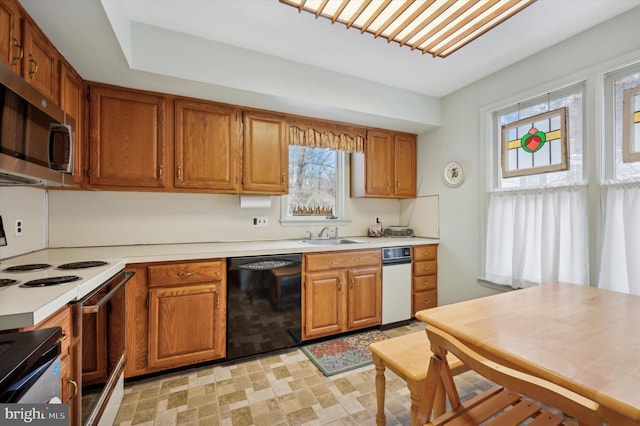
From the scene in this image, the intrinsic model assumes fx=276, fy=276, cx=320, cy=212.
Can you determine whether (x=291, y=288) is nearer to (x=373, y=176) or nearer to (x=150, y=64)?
(x=373, y=176)

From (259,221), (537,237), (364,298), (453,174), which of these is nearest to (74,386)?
(259,221)

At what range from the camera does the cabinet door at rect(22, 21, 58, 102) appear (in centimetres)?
144

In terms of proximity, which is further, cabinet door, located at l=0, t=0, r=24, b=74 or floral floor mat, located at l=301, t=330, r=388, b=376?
floral floor mat, located at l=301, t=330, r=388, b=376

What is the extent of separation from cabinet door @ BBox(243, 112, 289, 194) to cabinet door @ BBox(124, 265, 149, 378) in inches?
44.2

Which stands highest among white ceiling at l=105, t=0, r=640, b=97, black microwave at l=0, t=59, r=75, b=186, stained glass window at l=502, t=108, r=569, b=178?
white ceiling at l=105, t=0, r=640, b=97

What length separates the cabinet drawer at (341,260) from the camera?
2.57 metres

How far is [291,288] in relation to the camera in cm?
245

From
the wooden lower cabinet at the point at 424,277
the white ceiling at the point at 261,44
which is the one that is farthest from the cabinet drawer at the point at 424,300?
the white ceiling at the point at 261,44

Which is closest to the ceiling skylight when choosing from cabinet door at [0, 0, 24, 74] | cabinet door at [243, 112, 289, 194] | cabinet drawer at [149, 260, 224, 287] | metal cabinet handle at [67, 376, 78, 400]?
cabinet door at [243, 112, 289, 194]

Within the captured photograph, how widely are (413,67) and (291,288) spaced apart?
91.8 inches

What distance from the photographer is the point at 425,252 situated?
3219 millimetres

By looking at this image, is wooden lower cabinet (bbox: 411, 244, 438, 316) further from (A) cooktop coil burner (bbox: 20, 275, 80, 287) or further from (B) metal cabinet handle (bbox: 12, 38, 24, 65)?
(B) metal cabinet handle (bbox: 12, 38, 24, 65)

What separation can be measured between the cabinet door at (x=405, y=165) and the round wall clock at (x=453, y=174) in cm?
44

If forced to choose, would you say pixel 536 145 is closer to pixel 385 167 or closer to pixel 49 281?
pixel 385 167
